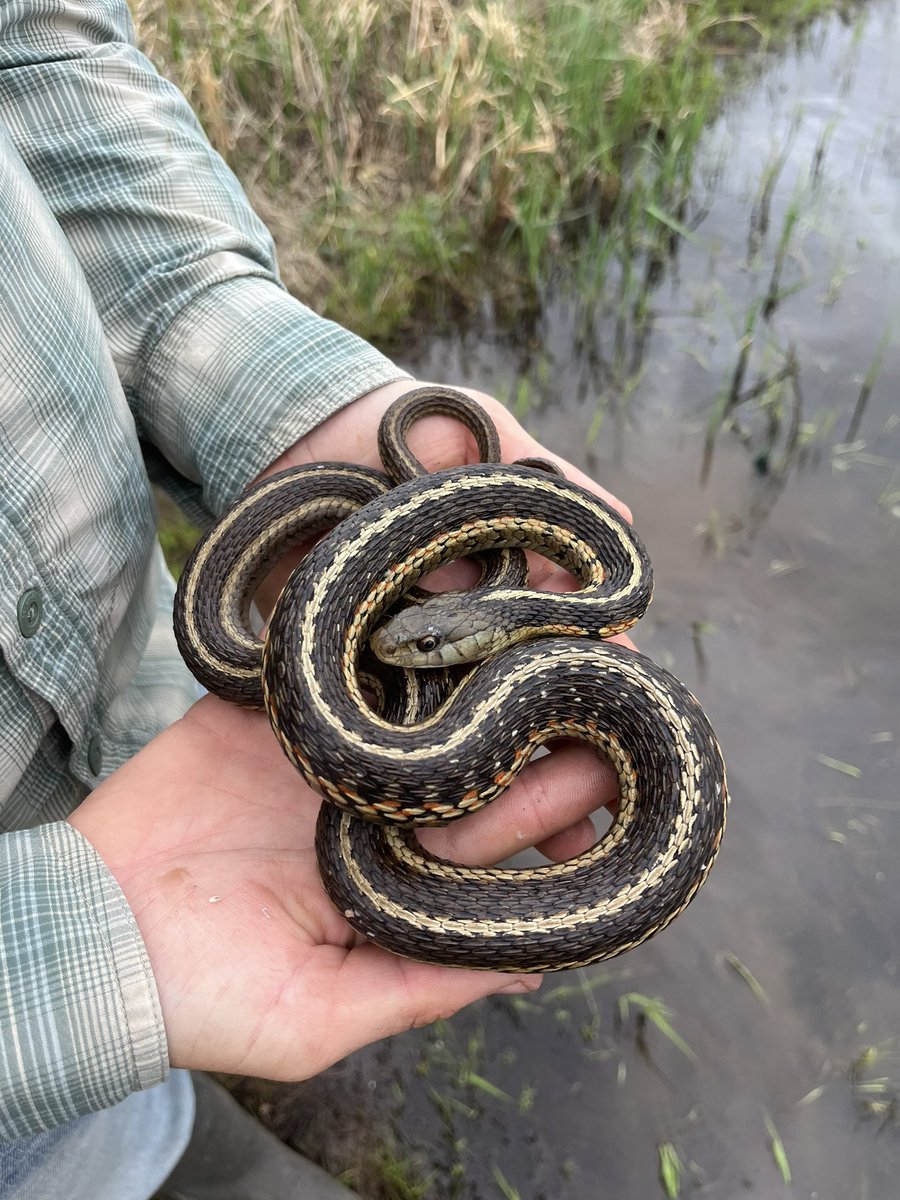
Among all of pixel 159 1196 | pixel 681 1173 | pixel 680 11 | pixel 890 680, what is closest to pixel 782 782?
pixel 890 680

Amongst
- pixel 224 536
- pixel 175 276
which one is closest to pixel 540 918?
pixel 224 536

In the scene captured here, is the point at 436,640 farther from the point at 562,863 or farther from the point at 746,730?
the point at 746,730

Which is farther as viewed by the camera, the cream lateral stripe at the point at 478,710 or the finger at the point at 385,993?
the cream lateral stripe at the point at 478,710

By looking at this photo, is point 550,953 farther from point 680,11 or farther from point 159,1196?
point 680,11

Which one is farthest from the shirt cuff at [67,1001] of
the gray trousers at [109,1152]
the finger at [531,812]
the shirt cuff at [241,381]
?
the shirt cuff at [241,381]

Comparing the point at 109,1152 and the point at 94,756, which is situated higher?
the point at 94,756

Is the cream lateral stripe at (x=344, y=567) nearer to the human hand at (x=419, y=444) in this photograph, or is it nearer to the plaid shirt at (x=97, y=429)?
the human hand at (x=419, y=444)
